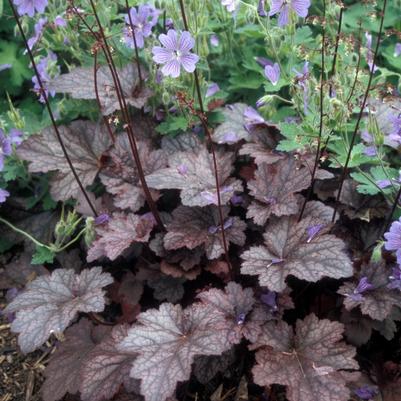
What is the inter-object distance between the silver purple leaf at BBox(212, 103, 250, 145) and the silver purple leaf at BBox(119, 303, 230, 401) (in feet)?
2.90

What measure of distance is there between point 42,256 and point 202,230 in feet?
2.33

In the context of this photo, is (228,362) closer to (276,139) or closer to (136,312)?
(136,312)

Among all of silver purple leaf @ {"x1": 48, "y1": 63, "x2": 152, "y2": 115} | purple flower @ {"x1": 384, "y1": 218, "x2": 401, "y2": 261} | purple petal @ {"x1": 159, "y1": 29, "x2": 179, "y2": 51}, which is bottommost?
purple flower @ {"x1": 384, "y1": 218, "x2": 401, "y2": 261}

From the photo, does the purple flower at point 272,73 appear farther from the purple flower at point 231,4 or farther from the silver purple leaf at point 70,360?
the silver purple leaf at point 70,360

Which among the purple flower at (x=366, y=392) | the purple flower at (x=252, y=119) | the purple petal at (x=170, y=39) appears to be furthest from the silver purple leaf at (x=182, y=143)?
the purple flower at (x=366, y=392)

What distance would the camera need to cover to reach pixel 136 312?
96.6 inches

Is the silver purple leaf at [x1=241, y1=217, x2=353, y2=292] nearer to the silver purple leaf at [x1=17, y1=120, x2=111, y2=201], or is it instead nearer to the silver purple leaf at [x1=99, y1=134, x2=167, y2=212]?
the silver purple leaf at [x1=99, y1=134, x2=167, y2=212]

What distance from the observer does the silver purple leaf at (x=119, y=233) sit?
2.30m

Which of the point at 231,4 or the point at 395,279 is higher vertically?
the point at 231,4

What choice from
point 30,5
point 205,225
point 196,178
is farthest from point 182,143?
point 30,5

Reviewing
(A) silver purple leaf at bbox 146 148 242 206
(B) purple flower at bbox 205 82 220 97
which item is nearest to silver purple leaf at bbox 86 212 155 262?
(A) silver purple leaf at bbox 146 148 242 206

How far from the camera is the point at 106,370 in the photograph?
211 centimetres

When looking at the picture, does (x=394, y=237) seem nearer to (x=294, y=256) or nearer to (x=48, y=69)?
(x=294, y=256)

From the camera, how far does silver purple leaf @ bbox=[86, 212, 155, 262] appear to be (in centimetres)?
230
